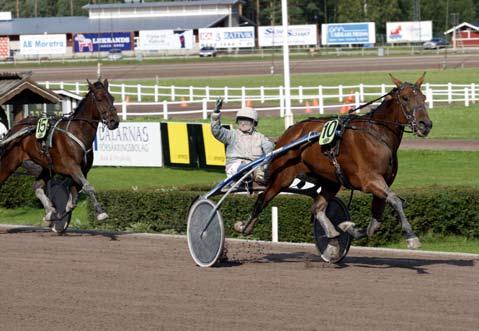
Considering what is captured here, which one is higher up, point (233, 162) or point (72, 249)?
point (233, 162)

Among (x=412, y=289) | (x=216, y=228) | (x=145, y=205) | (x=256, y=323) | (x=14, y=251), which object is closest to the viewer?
(x=256, y=323)

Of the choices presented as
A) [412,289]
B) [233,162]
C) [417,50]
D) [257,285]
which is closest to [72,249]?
[233,162]

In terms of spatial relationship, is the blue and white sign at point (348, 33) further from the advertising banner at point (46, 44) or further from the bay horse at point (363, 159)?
the bay horse at point (363, 159)

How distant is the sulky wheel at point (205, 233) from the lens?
10.6 meters

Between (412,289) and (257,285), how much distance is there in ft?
4.50

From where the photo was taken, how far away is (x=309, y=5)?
373ft

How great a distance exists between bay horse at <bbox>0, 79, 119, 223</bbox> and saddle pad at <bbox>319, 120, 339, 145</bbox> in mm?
3767

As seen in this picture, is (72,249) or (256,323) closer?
(256,323)

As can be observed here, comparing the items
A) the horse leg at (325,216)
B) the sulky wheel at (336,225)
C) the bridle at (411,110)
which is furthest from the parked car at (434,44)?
the bridle at (411,110)

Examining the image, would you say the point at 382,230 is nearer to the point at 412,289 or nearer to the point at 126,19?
the point at 412,289

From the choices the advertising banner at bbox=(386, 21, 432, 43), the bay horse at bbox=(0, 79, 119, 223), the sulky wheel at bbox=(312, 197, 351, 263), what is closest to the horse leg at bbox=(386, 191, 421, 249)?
the sulky wheel at bbox=(312, 197, 351, 263)

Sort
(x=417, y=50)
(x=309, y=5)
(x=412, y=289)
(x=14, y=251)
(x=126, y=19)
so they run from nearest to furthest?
1. (x=412, y=289)
2. (x=14, y=251)
3. (x=417, y=50)
4. (x=126, y=19)
5. (x=309, y=5)

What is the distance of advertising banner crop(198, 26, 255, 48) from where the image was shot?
90.2 meters

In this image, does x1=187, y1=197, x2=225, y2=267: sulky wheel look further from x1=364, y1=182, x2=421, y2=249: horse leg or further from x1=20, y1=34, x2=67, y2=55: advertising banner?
x1=20, y1=34, x2=67, y2=55: advertising banner
